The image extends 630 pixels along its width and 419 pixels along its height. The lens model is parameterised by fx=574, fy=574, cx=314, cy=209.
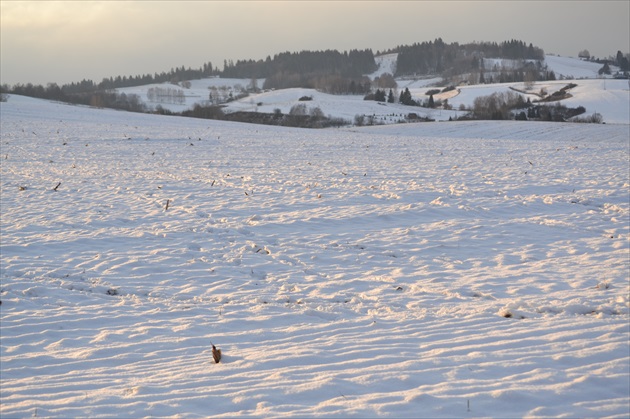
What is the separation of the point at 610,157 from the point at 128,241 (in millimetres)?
23144

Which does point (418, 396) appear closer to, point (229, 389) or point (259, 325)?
point (229, 389)

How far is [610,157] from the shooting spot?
2653 centimetres

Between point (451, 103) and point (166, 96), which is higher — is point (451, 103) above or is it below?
below

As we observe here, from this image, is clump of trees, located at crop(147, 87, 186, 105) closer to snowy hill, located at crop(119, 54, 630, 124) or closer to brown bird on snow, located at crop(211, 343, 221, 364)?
snowy hill, located at crop(119, 54, 630, 124)

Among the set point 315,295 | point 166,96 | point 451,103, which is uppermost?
point 166,96

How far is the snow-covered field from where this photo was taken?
5484 mm

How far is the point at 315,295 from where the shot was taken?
339 inches

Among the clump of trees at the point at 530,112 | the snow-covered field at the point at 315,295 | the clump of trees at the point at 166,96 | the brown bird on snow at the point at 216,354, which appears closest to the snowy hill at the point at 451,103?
the clump of trees at the point at 530,112

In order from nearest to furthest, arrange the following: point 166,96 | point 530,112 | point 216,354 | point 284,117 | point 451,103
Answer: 1. point 216,354
2. point 530,112
3. point 284,117
4. point 451,103
5. point 166,96

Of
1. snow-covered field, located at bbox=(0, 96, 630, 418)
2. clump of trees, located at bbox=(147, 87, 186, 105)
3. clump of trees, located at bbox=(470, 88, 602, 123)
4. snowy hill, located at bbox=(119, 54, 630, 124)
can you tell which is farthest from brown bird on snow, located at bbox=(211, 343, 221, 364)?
clump of trees, located at bbox=(147, 87, 186, 105)

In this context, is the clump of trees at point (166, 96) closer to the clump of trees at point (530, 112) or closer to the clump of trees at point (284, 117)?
the clump of trees at point (284, 117)

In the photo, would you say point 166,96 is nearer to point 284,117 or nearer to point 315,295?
point 284,117

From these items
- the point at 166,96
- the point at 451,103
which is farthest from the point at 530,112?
the point at 166,96

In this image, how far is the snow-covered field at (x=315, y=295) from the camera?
18.0ft
